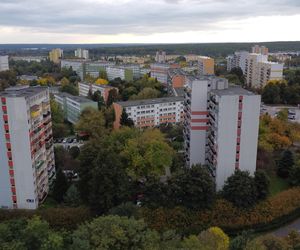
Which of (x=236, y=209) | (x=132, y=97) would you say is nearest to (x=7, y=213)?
(x=236, y=209)

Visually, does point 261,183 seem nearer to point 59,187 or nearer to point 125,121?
point 59,187

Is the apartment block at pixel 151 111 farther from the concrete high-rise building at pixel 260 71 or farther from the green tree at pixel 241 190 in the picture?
the concrete high-rise building at pixel 260 71

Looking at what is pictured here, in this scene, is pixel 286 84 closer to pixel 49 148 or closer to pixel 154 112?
pixel 154 112

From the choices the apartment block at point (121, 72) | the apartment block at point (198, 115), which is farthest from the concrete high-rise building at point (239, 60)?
the apartment block at point (198, 115)

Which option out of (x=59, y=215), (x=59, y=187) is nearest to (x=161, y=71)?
(x=59, y=187)

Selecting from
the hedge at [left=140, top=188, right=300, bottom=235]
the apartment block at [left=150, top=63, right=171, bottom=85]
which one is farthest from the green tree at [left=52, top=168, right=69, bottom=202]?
the apartment block at [left=150, top=63, right=171, bottom=85]
